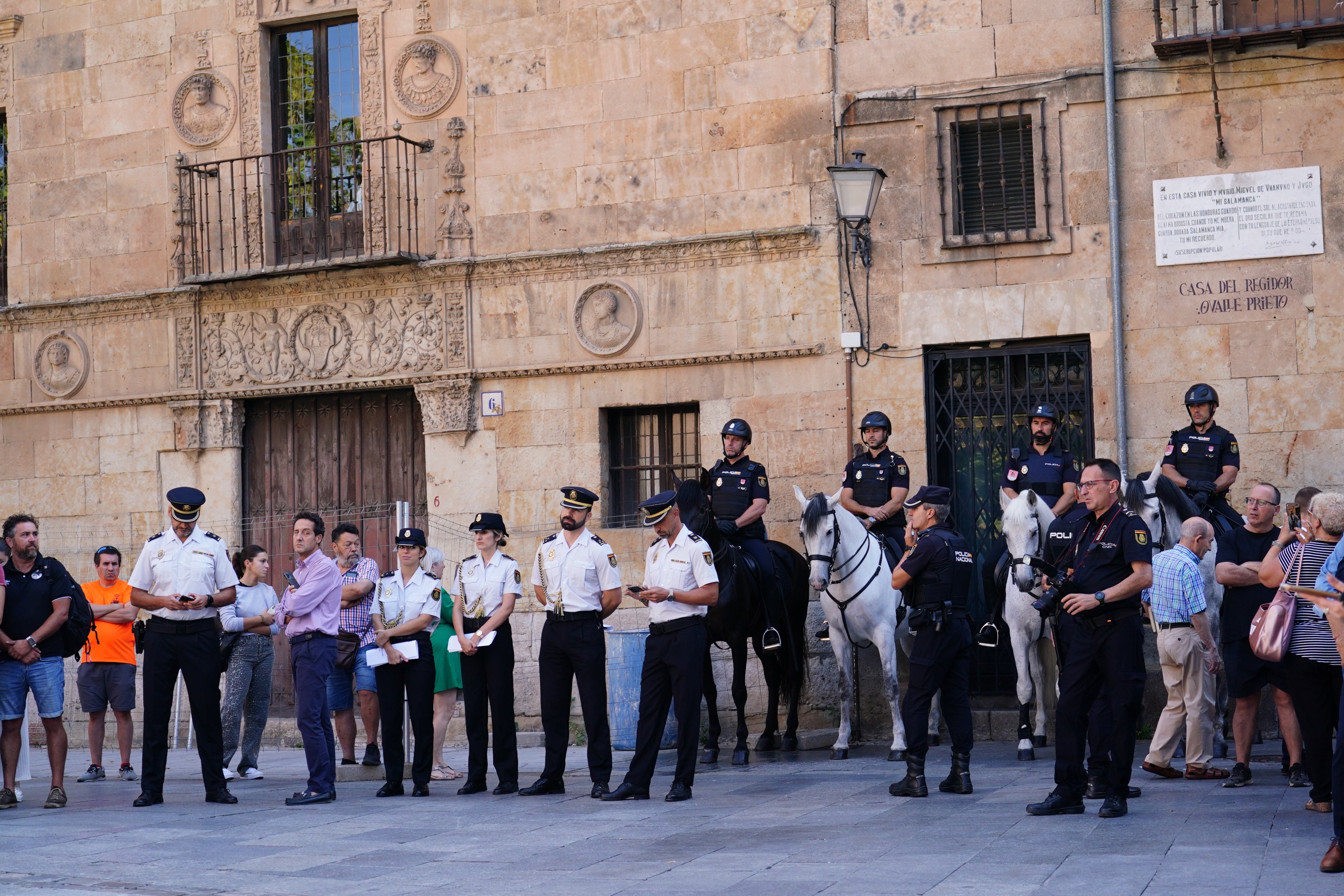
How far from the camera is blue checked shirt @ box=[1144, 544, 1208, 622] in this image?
10.3 meters

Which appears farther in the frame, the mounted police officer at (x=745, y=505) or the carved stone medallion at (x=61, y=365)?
the carved stone medallion at (x=61, y=365)

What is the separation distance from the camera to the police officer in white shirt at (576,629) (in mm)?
10742

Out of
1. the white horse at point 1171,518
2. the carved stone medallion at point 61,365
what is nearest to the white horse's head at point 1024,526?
the white horse at point 1171,518

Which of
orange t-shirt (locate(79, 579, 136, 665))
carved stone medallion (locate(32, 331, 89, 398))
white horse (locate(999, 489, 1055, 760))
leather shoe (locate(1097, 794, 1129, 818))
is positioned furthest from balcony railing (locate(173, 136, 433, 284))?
leather shoe (locate(1097, 794, 1129, 818))

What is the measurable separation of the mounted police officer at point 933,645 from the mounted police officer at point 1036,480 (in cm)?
231

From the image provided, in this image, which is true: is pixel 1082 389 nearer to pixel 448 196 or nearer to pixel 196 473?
pixel 448 196

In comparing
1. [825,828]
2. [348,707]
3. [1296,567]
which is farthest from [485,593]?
[1296,567]

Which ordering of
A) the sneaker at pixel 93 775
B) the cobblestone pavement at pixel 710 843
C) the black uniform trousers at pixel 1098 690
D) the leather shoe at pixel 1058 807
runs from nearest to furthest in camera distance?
the cobblestone pavement at pixel 710 843
the black uniform trousers at pixel 1098 690
the leather shoe at pixel 1058 807
the sneaker at pixel 93 775

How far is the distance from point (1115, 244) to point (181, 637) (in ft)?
26.4

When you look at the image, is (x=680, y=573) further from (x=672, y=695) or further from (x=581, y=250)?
(x=581, y=250)

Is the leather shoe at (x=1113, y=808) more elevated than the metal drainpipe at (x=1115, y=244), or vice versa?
the metal drainpipe at (x=1115, y=244)

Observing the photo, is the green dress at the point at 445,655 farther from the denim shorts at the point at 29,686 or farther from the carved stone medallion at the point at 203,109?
the carved stone medallion at the point at 203,109

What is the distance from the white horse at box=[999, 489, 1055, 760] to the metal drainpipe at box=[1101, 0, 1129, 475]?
1.43 meters

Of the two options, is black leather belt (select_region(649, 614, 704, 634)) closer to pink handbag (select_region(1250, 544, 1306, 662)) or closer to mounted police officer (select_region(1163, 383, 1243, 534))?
pink handbag (select_region(1250, 544, 1306, 662))
